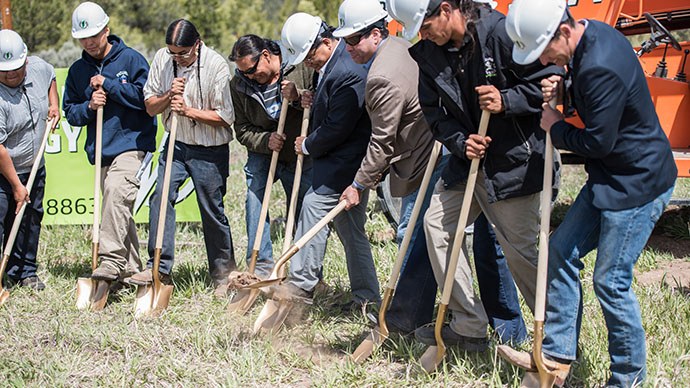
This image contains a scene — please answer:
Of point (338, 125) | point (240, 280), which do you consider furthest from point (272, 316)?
point (338, 125)

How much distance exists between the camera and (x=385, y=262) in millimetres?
5859

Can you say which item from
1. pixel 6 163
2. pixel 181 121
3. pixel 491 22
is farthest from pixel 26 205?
pixel 491 22

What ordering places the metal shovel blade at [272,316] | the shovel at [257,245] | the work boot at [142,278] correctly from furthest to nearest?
the work boot at [142,278], the shovel at [257,245], the metal shovel blade at [272,316]

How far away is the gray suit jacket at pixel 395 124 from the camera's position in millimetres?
4145

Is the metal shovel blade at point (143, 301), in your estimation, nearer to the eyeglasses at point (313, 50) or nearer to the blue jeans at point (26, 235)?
the blue jeans at point (26, 235)

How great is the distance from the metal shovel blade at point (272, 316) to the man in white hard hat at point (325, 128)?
0.10 metres

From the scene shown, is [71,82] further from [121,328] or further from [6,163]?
[121,328]

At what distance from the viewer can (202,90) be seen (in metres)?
5.28

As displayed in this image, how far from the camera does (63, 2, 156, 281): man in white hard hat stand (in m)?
5.38

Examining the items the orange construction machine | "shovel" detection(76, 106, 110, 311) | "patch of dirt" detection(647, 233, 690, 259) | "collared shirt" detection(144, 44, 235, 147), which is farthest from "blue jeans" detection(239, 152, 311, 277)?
"patch of dirt" detection(647, 233, 690, 259)

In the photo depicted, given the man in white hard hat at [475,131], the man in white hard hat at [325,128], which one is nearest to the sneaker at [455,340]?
the man in white hard hat at [475,131]

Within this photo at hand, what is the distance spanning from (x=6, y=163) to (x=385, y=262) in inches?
120

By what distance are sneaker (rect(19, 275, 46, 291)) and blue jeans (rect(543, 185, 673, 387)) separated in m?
4.14

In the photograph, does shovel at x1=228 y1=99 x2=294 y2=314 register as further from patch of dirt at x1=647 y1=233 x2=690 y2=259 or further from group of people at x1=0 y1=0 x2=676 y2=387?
patch of dirt at x1=647 y1=233 x2=690 y2=259
